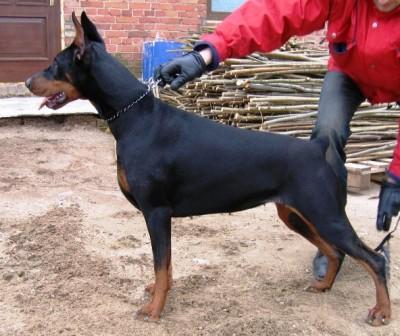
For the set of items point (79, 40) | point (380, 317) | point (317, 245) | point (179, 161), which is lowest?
point (380, 317)

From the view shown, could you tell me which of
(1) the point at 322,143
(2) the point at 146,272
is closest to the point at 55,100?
→ (2) the point at 146,272

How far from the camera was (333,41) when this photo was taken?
334 cm

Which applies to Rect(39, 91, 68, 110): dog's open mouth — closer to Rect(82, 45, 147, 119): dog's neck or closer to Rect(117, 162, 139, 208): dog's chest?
Rect(82, 45, 147, 119): dog's neck

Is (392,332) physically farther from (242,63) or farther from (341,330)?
(242,63)

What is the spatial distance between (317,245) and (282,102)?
3104mm

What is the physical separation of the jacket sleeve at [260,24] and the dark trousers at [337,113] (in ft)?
1.75

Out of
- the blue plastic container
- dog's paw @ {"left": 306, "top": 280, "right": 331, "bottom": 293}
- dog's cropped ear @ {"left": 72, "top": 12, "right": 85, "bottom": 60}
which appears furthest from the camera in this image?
the blue plastic container

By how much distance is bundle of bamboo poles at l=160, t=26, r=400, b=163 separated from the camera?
6.30 meters

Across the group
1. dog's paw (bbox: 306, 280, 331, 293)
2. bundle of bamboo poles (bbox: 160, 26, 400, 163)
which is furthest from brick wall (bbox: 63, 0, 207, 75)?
dog's paw (bbox: 306, 280, 331, 293)

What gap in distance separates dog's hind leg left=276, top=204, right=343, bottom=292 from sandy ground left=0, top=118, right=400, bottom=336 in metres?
0.08

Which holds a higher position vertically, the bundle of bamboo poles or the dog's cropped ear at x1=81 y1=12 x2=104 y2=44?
the dog's cropped ear at x1=81 y1=12 x2=104 y2=44

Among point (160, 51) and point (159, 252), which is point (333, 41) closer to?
point (159, 252)

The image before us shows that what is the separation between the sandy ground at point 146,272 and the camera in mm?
3236

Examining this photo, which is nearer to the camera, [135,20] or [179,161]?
[179,161]
